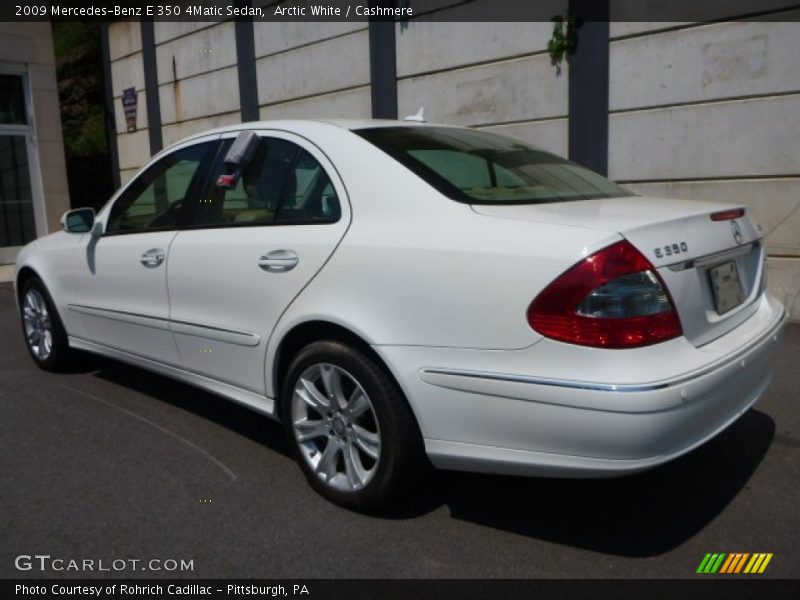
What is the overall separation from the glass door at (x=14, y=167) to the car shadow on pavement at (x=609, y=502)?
1251cm

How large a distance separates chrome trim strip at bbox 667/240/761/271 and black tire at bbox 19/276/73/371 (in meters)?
3.98

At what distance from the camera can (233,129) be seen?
3.71 meters

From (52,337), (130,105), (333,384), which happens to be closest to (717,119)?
(333,384)

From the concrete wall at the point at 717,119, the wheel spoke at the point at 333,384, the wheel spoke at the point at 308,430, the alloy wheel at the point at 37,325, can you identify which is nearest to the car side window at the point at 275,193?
the wheel spoke at the point at 333,384

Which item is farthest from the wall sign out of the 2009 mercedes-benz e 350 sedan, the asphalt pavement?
the asphalt pavement

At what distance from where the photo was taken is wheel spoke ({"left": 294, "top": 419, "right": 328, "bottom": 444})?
3.06m

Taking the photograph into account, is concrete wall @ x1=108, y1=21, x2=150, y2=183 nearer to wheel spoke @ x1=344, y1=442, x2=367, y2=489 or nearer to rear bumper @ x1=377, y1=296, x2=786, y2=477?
wheel spoke @ x1=344, y1=442, x2=367, y2=489

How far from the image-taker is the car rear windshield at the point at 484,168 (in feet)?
9.53

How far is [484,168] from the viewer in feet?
10.3

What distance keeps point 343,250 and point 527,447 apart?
1.02m

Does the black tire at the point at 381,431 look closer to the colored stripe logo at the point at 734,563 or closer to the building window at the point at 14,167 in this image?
the colored stripe logo at the point at 734,563
